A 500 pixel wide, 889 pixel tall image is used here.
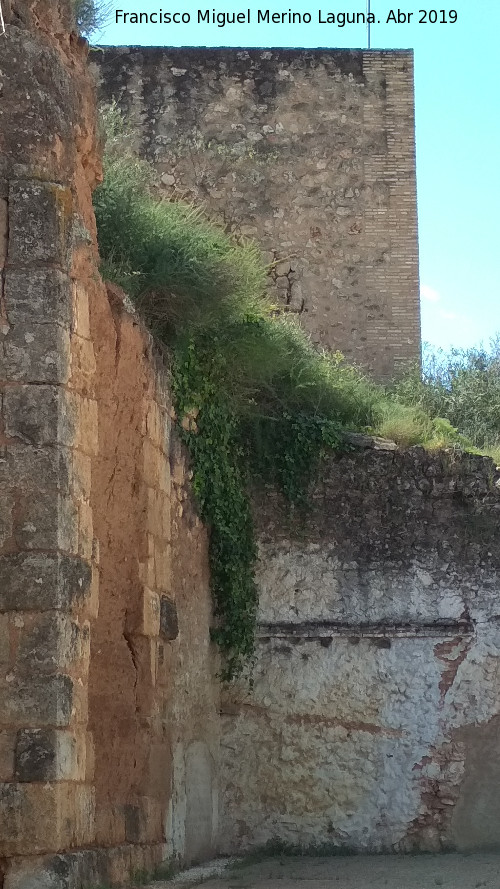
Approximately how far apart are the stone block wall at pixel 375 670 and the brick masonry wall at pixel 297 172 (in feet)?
12.6

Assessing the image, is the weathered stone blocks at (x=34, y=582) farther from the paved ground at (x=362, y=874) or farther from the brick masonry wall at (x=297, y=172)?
the brick masonry wall at (x=297, y=172)

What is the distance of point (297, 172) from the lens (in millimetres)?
13984

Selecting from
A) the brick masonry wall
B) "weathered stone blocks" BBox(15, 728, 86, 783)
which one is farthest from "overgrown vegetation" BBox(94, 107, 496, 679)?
"weathered stone blocks" BBox(15, 728, 86, 783)

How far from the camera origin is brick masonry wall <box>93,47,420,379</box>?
45.6 ft

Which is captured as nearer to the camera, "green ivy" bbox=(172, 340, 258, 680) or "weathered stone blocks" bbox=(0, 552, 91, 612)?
"weathered stone blocks" bbox=(0, 552, 91, 612)

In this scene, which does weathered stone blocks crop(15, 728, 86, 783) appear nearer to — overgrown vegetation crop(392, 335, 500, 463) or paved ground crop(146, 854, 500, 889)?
paved ground crop(146, 854, 500, 889)

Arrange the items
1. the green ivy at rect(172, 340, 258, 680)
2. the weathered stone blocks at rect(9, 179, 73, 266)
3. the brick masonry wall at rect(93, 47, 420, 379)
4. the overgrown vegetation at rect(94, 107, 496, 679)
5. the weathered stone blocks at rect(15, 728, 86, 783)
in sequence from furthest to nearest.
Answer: the brick masonry wall at rect(93, 47, 420, 379), the green ivy at rect(172, 340, 258, 680), the overgrown vegetation at rect(94, 107, 496, 679), the weathered stone blocks at rect(9, 179, 73, 266), the weathered stone blocks at rect(15, 728, 86, 783)

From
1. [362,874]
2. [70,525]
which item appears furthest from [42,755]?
[362,874]

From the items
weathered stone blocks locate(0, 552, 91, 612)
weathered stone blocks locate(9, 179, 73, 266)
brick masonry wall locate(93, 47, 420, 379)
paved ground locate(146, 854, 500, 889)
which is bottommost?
paved ground locate(146, 854, 500, 889)

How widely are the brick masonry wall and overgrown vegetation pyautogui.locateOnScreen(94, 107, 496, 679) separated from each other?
293 cm

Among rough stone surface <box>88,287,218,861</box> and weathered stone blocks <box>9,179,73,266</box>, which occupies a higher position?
weathered stone blocks <box>9,179,73,266</box>

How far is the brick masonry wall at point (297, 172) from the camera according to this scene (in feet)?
45.6

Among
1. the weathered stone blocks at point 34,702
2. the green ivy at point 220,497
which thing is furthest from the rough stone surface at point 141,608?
the weathered stone blocks at point 34,702

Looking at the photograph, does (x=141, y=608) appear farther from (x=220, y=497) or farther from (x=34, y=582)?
(x=220, y=497)
